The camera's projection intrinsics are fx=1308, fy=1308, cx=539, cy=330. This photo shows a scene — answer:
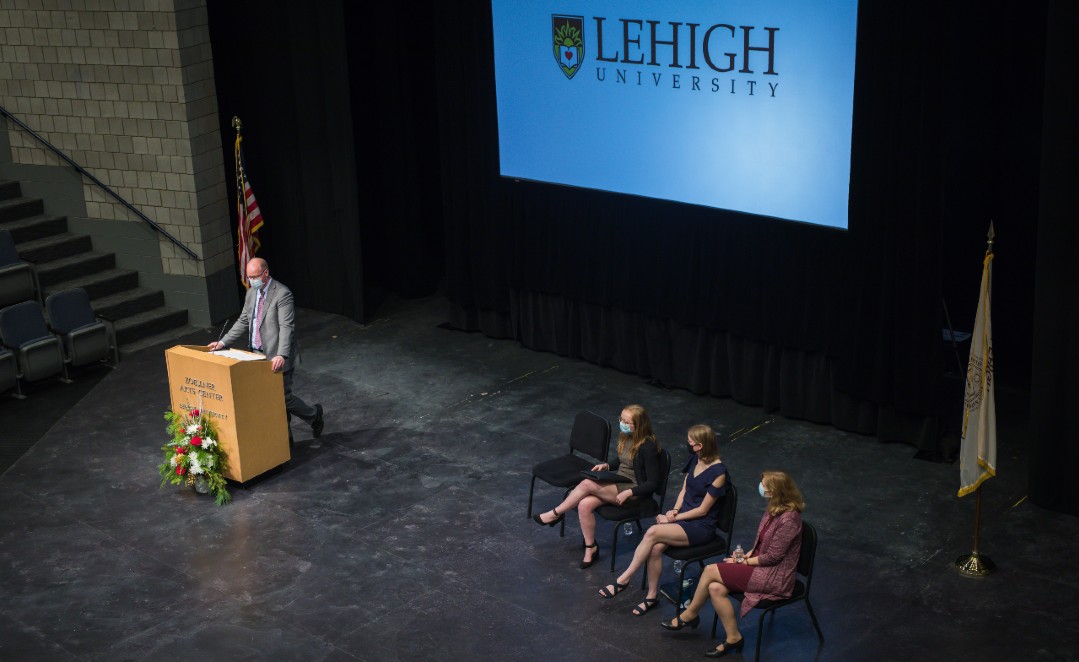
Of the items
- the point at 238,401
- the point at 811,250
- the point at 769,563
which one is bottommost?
the point at 769,563

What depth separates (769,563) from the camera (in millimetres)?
7027

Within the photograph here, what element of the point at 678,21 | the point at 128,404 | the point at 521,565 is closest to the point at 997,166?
the point at 678,21

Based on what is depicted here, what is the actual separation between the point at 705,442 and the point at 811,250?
2797 mm

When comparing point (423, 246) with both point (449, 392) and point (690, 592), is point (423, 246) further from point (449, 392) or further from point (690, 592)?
point (690, 592)

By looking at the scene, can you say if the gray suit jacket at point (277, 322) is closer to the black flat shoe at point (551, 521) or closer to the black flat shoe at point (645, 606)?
the black flat shoe at point (551, 521)

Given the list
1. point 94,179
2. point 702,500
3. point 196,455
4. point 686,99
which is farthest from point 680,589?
point 94,179

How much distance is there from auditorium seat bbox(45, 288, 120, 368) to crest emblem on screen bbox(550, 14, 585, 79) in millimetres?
4850

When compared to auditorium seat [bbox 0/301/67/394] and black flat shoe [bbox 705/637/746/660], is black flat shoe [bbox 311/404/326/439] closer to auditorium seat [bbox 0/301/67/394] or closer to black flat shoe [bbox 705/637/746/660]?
auditorium seat [bbox 0/301/67/394]

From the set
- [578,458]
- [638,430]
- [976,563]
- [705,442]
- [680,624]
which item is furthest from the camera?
[578,458]

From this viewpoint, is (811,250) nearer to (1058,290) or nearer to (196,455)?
(1058,290)

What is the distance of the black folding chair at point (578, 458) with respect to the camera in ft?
28.0

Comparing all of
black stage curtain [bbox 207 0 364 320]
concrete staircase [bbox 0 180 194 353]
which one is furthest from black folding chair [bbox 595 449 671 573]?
concrete staircase [bbox 0 180 194 353]

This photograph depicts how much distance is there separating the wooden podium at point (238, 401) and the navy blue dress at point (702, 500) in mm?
3348

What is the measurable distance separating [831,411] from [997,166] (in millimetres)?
2222
